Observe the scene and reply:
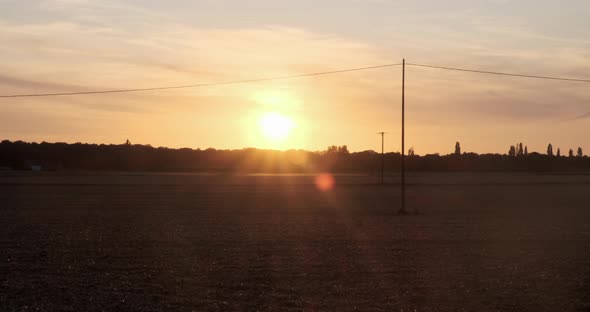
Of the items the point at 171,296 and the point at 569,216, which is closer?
the point at 171,296

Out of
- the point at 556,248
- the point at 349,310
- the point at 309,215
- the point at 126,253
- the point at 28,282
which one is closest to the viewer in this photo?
the point at 349,310

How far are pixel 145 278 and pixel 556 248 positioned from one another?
1421 cm

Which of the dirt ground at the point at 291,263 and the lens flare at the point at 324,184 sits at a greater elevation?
the lens flare at the point at 324,184

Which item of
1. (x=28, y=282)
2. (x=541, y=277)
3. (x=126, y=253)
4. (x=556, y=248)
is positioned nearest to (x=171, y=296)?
(x=28, y=282)

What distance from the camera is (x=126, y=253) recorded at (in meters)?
23.3

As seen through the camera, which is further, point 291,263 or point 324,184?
point 324,184

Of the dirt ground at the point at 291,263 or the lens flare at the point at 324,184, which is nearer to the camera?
the dirt ground at the point at 291,263

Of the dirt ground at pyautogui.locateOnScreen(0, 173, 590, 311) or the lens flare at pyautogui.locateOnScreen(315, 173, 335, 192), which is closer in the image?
the dirt ground at pyautogui.locateOnScreen(0, 173, 590, 311)

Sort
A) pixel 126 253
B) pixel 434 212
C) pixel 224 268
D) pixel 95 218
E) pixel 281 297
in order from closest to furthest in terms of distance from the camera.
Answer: pixel 281 297
pixel 224 268
pixel 126 253
pixel 95 218
pixel 434 212

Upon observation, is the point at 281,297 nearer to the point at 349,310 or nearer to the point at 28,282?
the point at 349,310

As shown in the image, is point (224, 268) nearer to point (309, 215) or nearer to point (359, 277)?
point (359, 277)

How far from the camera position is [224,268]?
2022cm

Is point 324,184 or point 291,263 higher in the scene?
point 324,184

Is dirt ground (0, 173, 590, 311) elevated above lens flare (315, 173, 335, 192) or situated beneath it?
situated beneath
